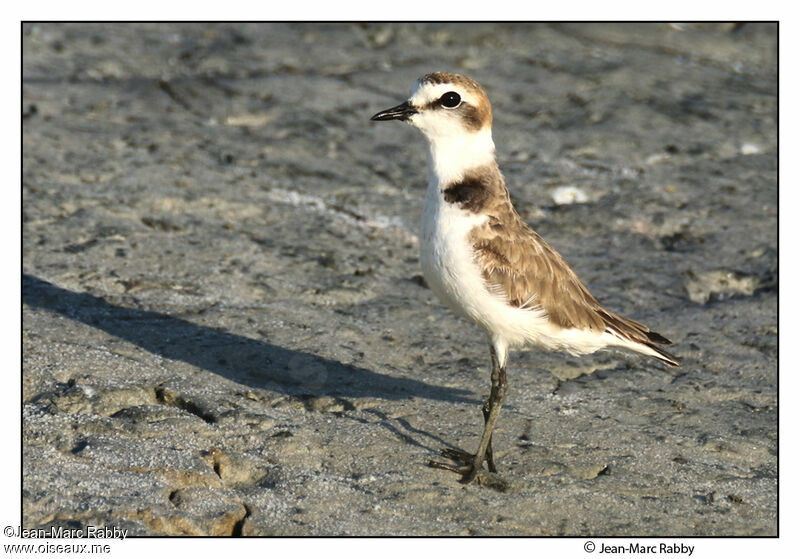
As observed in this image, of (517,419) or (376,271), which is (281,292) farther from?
(517,419)

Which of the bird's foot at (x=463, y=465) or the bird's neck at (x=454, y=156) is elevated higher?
the bird's neck at (x=454, y=156)

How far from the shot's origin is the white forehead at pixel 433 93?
495cm

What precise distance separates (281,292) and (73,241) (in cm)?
162

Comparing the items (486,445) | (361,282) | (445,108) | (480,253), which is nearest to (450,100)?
(445,108)

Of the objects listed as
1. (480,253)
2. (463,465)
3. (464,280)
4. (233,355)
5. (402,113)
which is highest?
(402,113)

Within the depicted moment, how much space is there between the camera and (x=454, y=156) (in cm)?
498

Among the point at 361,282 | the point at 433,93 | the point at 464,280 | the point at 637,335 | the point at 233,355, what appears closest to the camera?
the point at 464,280

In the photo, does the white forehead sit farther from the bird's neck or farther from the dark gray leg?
the dark gray leg

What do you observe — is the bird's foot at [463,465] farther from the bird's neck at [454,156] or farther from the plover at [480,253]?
the bird's neck at [454,156]

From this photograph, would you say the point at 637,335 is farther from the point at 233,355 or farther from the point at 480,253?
the point at 233,355

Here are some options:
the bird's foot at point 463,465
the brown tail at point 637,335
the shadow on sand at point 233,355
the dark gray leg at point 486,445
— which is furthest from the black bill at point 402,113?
the bird's foot at point 463,465

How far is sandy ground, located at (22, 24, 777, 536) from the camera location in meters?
4.56

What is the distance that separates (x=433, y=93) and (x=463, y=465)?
194 cm

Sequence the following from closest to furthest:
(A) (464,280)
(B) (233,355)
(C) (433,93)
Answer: (A) (464,280)
(C) (433,93)
(B) (233,355)
